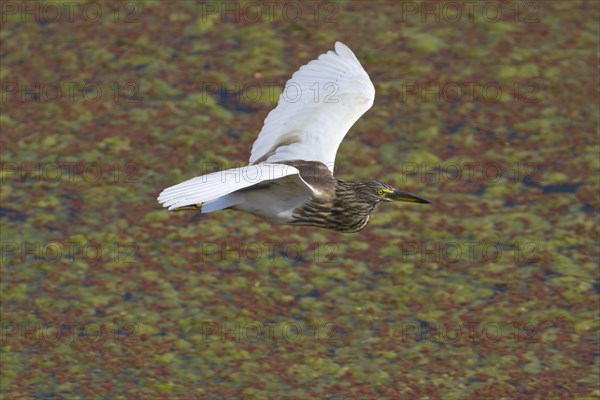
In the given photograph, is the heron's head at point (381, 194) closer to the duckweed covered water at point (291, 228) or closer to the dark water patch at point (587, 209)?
the duckweed covered water at point (291, 228)

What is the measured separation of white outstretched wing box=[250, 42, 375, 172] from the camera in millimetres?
8734

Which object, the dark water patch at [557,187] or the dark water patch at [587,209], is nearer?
the dark water patch at [587,209]

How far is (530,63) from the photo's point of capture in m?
13.8

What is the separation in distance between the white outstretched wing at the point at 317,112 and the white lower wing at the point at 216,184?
4.53 feet

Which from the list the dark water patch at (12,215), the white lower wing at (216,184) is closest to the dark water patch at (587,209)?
the white lower wing at (216,184)

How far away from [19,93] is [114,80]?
A: 1034 millimetres

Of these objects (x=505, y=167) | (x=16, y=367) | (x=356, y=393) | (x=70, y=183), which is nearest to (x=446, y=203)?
(x=505, y=167)

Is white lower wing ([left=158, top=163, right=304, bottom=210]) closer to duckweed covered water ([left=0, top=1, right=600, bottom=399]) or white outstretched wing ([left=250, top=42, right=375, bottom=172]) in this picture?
white outstretched wing ([left=250, top=42, right=375, bottom=172])

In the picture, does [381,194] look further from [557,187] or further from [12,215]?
[12,215]

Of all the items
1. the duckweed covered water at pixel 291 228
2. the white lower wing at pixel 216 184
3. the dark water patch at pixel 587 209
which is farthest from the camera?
the dark water patch at pixel 587 209

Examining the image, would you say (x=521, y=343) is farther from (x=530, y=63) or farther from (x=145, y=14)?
(x=145, y=14)

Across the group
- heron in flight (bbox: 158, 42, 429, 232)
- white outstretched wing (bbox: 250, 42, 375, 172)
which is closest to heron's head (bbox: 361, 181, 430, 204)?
heron in flight (bbox: 158, 42, 429, 232)

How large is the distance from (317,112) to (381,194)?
1.03 meters

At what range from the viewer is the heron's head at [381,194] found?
822 cm
